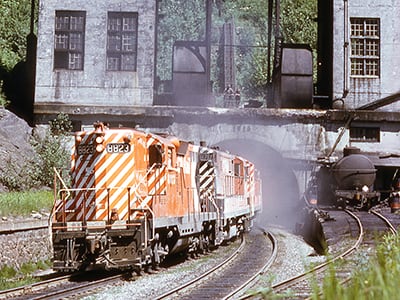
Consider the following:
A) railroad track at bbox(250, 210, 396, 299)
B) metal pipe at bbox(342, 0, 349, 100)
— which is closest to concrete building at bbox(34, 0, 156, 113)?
metal pipe at bbox(342, 0, 349, 100)

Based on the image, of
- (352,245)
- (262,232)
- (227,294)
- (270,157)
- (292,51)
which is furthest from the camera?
(270,157)

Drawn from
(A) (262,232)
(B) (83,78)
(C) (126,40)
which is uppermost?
(C) (126,40)

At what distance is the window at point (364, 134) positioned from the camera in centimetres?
2912

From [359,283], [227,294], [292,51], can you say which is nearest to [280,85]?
[292,51]

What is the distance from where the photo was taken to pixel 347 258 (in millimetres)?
14281

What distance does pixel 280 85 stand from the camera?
30484 mm

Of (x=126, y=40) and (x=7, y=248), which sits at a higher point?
(x=126, y=40)

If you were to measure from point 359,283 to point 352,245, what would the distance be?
12.4m

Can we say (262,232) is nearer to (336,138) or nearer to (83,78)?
(336,138)

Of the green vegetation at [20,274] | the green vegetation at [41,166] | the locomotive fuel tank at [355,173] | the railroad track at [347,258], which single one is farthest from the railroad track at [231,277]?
the green vegetation at [41,166]

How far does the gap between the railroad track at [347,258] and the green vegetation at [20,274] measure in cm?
489

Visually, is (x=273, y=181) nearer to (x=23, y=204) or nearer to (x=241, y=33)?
(x=23, y=204)

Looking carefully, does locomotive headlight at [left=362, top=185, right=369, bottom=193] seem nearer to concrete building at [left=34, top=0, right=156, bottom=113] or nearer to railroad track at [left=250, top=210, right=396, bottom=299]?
railroad track at [left=250, top=210, right=396, bottom=299]

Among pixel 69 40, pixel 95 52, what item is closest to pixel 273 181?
pixel 95 52
